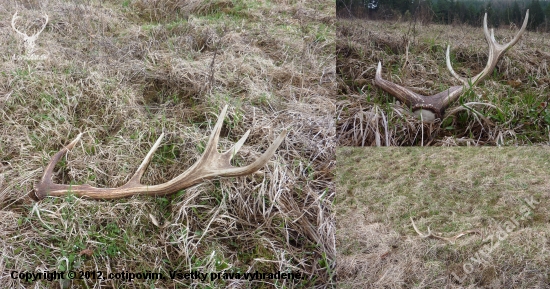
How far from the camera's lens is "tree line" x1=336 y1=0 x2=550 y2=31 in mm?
2811

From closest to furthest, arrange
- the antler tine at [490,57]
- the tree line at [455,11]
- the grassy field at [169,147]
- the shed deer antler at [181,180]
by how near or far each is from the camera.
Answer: the grassy field at [169,147], the shed deer antler at [181,180], the antler tine at [490,57], the tree line at [455,11]

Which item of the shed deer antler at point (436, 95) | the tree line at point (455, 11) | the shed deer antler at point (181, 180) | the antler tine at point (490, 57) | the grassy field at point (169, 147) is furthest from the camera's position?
the tree line at point (455, 11)

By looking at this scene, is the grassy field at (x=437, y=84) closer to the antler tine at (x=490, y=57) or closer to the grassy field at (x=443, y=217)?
the antler tine at (x=490, y=57)

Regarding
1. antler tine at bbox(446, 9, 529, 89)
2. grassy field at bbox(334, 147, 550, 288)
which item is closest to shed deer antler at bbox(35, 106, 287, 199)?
grassy field at bbox(334, 147, 550, 288)

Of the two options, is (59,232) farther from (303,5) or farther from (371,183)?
(303,5)

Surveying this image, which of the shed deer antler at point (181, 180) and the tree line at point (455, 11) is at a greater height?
the tree line at point (455, 11)

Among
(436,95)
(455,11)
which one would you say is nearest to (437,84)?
(436,95)

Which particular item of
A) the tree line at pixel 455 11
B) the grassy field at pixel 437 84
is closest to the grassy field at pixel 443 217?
the grassy field at pixel 437 84

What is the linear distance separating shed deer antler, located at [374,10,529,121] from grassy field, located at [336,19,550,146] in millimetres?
43

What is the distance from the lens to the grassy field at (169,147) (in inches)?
82.5

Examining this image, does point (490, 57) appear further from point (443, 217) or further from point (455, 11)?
point (443, 217)

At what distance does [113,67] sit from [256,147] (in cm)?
152

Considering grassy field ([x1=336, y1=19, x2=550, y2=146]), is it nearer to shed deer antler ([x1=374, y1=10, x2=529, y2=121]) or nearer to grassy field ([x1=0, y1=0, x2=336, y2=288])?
shed deer antler ([x1=374, y1=10, x2=529, y2=121])

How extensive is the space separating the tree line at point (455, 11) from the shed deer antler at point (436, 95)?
136mm
